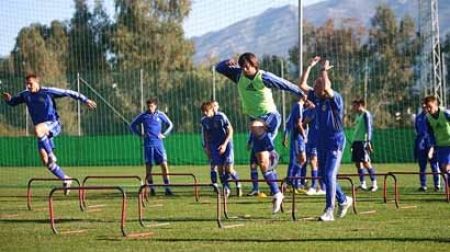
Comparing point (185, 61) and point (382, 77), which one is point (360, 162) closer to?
point (382, 77)

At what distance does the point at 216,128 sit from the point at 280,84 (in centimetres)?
624

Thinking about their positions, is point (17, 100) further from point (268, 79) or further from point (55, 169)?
point (268, 79)

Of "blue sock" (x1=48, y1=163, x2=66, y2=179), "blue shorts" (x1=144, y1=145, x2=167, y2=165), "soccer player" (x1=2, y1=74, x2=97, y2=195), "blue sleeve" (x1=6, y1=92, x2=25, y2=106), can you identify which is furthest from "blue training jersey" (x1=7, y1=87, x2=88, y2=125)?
"blue shorts" (x1=144, y1=145, x2=167, y2=165)

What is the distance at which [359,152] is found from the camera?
22.2 m

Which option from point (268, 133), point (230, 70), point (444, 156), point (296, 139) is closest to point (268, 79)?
point (230, 70)

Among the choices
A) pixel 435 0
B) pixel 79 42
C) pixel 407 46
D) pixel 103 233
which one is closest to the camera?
pixel 103 233

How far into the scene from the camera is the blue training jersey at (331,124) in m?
13.0

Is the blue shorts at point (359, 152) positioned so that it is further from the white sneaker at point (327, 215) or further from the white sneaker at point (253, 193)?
the white sneaker at point (327, 215)

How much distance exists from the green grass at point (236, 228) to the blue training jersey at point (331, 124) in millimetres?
1115

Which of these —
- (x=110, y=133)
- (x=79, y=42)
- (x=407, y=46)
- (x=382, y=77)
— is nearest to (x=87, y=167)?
(x=110, y=133)

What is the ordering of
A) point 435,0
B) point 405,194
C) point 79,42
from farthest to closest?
1. point 79,42
2. point 435,0
3. point 405,194

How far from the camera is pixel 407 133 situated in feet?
131

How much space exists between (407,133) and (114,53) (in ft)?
82.8

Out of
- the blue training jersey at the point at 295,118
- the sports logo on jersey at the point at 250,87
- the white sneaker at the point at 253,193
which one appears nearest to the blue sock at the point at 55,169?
the white sneaker at the point at 253,193
